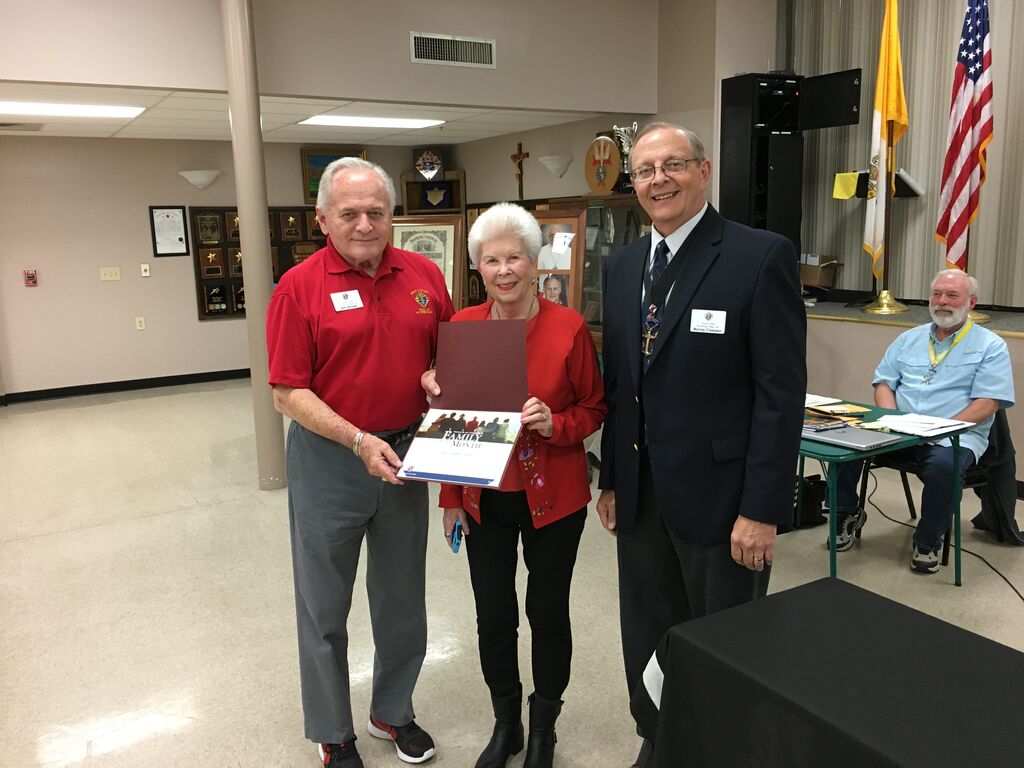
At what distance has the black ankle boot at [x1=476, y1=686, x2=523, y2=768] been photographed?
2205 mm

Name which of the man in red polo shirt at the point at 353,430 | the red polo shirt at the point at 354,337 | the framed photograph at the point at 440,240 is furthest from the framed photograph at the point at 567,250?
the red polo shirt at the point at 354,337

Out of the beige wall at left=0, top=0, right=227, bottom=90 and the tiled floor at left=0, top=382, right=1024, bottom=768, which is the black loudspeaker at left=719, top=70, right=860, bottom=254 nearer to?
the tiled floor at left=0, top=382, right=1024, bottom=768

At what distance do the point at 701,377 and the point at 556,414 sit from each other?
0.37 metres

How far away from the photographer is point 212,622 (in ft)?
10.7

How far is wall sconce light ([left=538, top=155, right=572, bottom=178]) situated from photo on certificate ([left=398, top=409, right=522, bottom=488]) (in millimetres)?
5760

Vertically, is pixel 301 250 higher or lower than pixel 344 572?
higher

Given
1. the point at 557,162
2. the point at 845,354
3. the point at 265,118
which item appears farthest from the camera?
the point at 557,162

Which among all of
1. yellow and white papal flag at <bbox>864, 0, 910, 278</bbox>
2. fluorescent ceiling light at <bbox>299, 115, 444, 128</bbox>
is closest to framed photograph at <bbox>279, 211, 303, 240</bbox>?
fluorescent ceiling light at <bbox>299, 115, 444, 128</bbox>

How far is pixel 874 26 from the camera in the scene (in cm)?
571

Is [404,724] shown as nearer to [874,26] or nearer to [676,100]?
[676,100]

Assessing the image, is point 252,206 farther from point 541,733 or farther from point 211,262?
point 211,262

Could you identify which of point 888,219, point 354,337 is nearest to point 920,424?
point 354,337

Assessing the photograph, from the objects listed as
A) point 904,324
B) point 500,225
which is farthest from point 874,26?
point 500,225

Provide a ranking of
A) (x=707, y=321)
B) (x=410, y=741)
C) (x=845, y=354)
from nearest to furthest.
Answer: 1. (x=707, y=321)
2. (x=410, y=741)
3. (x=845, y=354)
